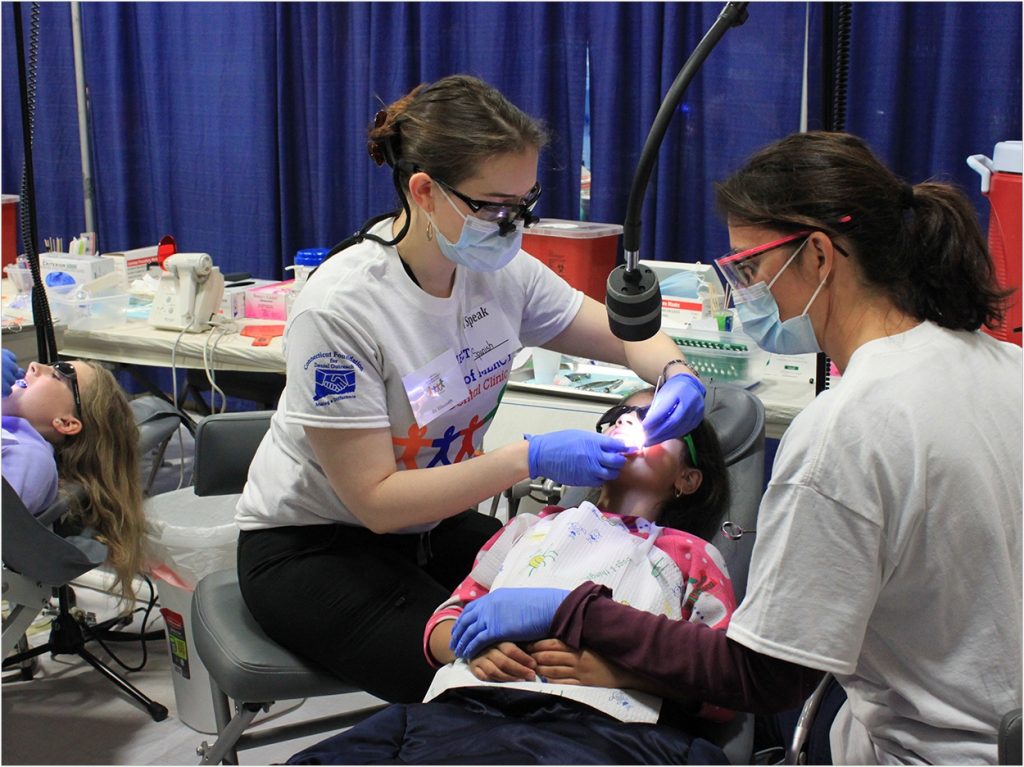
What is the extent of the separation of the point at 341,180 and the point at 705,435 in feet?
8.51

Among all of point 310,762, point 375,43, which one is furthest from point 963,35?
point 310,762

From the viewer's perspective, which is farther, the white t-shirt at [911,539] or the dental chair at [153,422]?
the dental chair at [153,422]

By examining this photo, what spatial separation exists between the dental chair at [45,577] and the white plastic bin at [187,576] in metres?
0.12

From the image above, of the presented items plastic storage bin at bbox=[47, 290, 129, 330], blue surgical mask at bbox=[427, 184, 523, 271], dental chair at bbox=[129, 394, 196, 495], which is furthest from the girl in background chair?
blue surgical mask at bbox=[427, 184, 523, 271]

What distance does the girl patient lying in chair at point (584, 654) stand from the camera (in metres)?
1.24

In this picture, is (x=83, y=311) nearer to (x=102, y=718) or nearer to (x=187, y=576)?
(x=187, y=576)

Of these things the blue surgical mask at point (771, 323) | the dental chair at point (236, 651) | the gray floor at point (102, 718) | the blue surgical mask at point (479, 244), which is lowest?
the gray floor at point (102, 718)

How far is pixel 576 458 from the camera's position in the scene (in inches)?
64.0

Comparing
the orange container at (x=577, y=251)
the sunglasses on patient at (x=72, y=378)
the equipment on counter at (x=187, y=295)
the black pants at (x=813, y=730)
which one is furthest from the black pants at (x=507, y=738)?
the equipment on counter at (x=187, y=295)

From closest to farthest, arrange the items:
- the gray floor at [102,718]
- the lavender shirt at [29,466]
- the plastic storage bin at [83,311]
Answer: the lavender shirt at [29,466]
the gray floor at [102,718]
the plastic storage bin at [83,311]

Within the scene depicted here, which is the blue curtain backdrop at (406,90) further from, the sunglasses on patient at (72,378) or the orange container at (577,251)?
the sunglasses on patient at (72,378)

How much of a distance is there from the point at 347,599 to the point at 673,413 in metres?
0.61

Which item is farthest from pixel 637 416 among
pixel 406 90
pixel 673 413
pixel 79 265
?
pixel 406 90

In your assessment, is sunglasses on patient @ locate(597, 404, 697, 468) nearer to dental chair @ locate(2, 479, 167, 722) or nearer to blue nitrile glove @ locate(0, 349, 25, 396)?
dental chair @ locate(2, 479, 167, 722)
